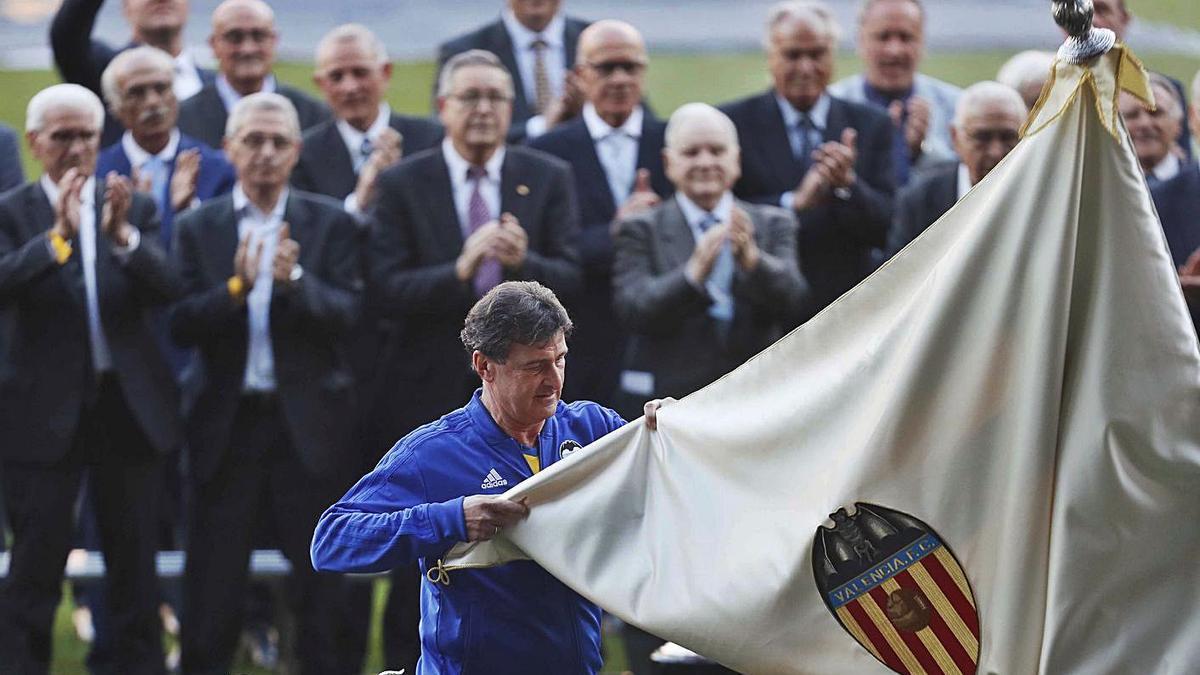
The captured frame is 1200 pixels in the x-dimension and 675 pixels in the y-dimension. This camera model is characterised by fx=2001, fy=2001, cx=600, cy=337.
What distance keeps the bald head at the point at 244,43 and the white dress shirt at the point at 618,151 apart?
5.53ft

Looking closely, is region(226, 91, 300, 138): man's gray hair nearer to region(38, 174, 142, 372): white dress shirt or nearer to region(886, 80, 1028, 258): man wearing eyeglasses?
region(38, 174, 142, 372): white dress shirt

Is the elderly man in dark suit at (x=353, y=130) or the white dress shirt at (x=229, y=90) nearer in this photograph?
the elderly man in dark suit at (x=353, y=130)

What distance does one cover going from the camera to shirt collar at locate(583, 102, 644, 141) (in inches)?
380

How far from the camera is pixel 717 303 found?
9.07 metres

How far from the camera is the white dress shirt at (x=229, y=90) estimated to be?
10008 millimetres

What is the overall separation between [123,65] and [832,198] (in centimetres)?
341

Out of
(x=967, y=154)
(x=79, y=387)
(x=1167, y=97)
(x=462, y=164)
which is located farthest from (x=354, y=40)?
(x=1167, y=97)

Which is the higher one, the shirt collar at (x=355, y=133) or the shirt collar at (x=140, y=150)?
the shirt collar at (x=355, y=133)

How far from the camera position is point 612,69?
9.61 metres

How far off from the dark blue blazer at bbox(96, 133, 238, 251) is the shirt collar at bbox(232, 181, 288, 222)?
1.03 ft

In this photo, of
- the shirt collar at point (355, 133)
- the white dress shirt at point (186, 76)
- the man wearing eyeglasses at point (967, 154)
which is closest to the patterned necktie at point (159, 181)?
the white dress shirt at point (186, 76)

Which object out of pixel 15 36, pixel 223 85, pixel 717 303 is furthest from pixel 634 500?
pixel 15 36

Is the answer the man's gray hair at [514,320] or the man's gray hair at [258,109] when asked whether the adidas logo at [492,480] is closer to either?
the man's gray hair at [514,320]

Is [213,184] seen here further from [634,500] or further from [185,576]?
[634,500]
